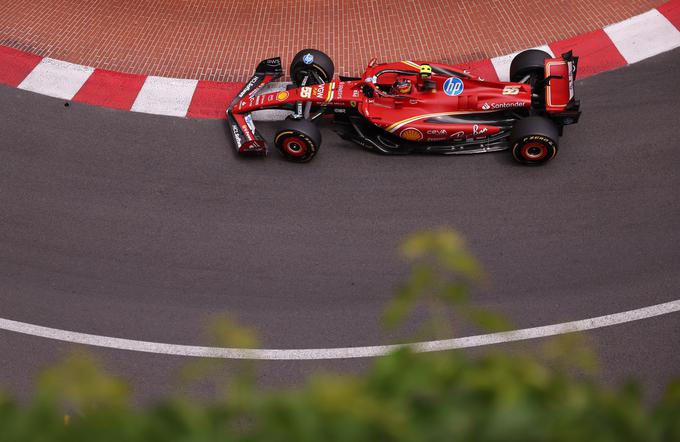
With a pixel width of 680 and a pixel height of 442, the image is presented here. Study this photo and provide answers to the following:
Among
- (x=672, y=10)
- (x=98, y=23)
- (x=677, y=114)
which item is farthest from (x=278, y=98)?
(x=672, y=10)

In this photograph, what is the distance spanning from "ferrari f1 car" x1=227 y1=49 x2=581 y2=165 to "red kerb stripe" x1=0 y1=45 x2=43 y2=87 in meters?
4.17

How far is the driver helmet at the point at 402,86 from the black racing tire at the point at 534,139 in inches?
64.7

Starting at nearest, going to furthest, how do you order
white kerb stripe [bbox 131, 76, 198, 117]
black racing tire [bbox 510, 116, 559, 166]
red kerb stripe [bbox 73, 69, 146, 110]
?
black racing tire [bbox 510, 116, 559, 166] < white kerb stripe [bbox 131, 76, 198, 117] < red kerb stripe [bbox 73, 69, 146, 110]

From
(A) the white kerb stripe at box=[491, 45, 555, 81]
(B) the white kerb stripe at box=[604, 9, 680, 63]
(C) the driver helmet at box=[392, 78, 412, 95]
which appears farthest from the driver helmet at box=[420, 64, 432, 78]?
(B) the white kerb stripe at box=[604, 9, 680, 63]

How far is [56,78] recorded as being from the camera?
11.2m

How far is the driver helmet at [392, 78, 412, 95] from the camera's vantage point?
909cm

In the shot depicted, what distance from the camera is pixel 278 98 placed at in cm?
977

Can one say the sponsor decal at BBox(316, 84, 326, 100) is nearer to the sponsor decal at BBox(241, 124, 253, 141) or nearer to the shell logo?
the sponsor decal at BBox(241, 124, 253, 141)

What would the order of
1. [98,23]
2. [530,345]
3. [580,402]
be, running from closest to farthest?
[580,402], [530,345], [98,23]

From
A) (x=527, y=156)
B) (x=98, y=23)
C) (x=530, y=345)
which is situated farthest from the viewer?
(x=98, y=23)

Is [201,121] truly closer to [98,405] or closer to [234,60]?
[234,60]

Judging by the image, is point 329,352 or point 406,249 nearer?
point 406,249

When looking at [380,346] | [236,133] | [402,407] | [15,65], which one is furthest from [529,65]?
[15,65]

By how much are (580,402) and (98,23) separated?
468 inches
